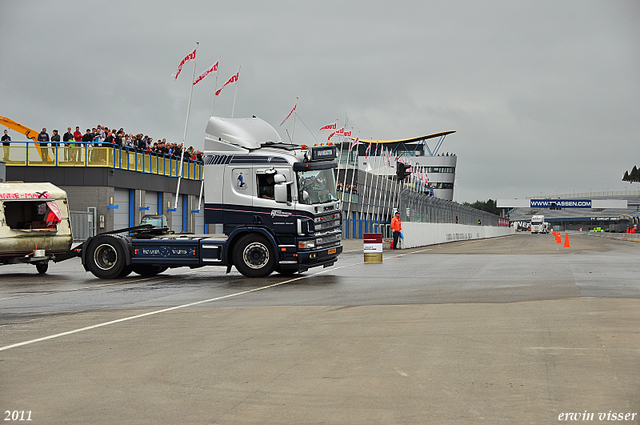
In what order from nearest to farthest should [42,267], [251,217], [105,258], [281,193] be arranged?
[281,193]
[251,217]
[105,258]
[42,267]

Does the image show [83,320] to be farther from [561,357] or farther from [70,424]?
[561,357]

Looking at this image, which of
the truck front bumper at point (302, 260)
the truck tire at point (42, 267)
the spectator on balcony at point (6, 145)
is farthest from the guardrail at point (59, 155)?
the truck front bumper at point (302, 260)

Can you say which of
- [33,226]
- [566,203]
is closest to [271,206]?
[33,226]

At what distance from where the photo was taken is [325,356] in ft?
24.4

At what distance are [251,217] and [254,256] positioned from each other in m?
0.96

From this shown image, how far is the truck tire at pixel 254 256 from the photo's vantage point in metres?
17.6

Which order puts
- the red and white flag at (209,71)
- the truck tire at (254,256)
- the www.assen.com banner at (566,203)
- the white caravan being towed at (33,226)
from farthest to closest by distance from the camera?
the www.assen.com banner at (566,203) → the red and white flag at (209,71) → the white caravan being towed at (33,226) → the truck tire at (254,256)

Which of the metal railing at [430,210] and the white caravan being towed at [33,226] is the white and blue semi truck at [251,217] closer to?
the white caravan being towed at [33,226]

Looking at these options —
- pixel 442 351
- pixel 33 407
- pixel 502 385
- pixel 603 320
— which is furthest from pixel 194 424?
pixel 603 320

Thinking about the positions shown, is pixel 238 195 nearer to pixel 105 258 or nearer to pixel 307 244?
pixel 307 244

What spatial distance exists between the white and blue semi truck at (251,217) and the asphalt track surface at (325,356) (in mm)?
3594

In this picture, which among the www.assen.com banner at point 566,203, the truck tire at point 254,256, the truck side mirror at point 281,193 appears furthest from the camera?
the www.assen.com banner at point 566,203

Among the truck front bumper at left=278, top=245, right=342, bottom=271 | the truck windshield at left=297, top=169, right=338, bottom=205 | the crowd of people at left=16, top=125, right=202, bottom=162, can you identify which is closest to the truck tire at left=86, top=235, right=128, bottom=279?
the truck front bumper at left=278, top=245, right=342, bottom=271

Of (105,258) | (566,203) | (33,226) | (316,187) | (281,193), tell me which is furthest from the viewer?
(566,203)
